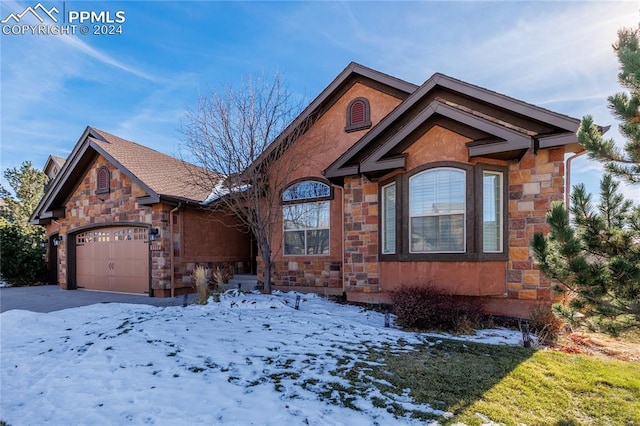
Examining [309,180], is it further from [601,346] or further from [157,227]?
[601,346]

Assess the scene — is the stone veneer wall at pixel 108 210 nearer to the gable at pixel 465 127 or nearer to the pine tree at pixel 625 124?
the gable at pixel 465 127

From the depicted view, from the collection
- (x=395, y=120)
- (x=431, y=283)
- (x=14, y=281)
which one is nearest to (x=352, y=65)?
(x=395, y=120)

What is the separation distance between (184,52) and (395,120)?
7.46 metres

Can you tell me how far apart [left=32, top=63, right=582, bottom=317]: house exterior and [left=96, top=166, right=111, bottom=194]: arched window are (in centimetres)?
4

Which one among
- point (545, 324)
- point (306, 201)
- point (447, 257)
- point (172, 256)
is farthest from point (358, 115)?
point (172, 256)

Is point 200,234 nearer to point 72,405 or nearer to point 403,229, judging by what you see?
point 403,229

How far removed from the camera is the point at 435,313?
6.51 m

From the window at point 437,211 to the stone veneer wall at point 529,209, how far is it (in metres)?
1.04

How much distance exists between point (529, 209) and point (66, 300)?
13756mm

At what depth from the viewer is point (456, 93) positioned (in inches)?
320

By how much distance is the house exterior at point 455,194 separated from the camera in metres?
6.77

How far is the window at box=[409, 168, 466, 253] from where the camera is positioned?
7.11m

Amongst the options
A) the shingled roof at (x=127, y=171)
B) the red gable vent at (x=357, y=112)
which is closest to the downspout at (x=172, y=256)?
the shingled roof at (x=127, y=171)

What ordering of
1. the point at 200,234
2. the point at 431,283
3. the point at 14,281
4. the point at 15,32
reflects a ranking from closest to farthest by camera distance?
the point at 431,283 → the point at 15,32 → the point at 200,234 → the point at 14,281
